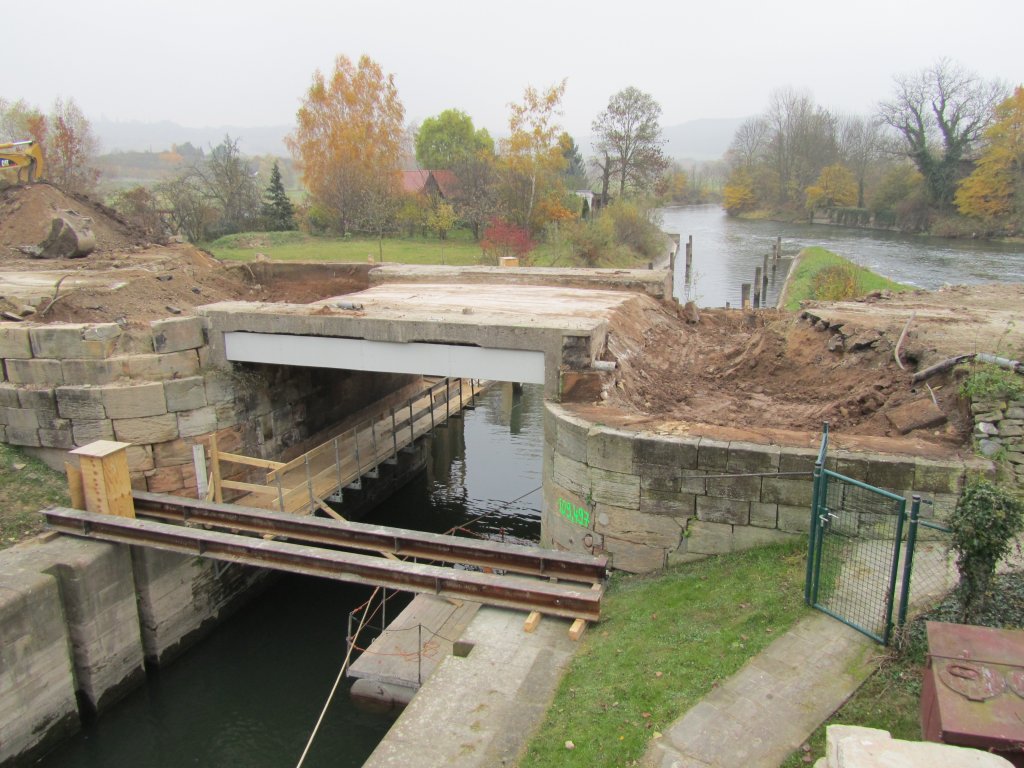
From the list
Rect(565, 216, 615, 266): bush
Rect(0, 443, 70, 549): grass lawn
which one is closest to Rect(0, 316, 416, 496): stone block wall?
Rect(0, 443, 70, 549): grass lawn

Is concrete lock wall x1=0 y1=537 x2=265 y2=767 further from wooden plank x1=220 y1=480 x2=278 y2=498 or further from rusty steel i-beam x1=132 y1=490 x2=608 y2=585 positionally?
wooden plank x1=220 y1=480 x2=278 y2=498

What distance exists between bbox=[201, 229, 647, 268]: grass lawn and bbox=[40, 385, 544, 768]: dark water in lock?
1969 centimetres

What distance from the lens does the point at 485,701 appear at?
26.4 feet

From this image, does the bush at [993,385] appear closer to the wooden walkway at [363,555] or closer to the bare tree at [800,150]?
the wooden walkway at [363,555]

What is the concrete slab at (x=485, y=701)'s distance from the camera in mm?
7305

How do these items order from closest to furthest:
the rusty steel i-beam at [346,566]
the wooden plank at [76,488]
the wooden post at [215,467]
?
the rusty steel i-beam at [346,566]
the wooden plank at [76,488]
the wooden post at [215,467]

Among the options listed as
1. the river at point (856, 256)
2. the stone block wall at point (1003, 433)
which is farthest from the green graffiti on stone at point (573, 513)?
the river at point (856, 256)

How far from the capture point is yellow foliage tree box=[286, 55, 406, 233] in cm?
4741

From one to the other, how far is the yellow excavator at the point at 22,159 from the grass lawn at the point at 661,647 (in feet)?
76.4

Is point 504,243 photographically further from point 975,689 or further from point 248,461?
point 975,689

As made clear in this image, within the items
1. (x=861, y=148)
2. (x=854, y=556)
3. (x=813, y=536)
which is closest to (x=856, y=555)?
(x=854, y=556)

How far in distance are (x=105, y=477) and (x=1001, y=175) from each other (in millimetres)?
61207

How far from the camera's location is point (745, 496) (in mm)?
9859

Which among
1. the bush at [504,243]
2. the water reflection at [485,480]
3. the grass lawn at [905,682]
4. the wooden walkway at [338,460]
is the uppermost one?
the bush at [504,243]
